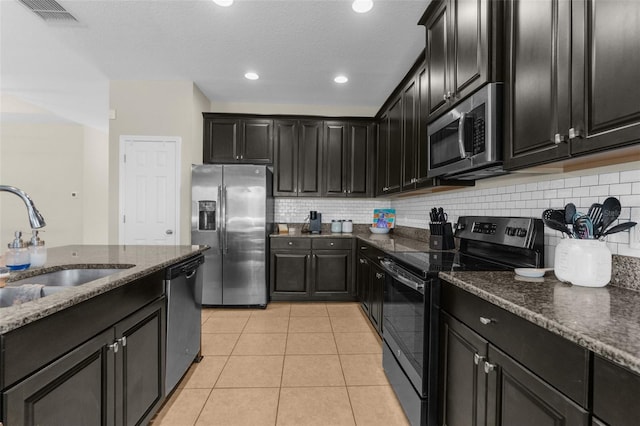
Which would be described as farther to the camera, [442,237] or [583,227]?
[442,237]

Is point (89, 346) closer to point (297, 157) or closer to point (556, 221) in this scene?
point (556, 221)

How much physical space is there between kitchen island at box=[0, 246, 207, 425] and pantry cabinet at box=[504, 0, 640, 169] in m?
1.88

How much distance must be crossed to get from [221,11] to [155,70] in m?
1.55

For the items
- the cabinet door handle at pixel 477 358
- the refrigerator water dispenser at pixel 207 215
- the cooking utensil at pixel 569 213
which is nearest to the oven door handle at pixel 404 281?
the cabinet door handle at pixel 477 358

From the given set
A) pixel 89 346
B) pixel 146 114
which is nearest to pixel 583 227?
pixel 89 346

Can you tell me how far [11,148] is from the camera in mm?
6422

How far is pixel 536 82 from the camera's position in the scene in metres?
1.30

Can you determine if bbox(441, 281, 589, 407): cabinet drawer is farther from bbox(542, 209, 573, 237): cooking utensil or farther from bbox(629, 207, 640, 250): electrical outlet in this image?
bbox(629, 207, 640, 250): electrical outlet

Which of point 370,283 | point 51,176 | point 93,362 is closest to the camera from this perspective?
point 93,362

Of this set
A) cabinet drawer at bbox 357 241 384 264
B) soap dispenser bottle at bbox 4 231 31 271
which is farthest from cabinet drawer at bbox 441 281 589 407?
soap dispenser bottle at bbox 4 231 31 271

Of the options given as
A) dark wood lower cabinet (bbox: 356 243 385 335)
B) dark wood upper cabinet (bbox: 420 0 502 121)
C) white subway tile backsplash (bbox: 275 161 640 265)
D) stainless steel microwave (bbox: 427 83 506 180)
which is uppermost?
dark wood upper cabinet (bbox: 420 0 502 121)

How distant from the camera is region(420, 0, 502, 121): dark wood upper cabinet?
5.02ft

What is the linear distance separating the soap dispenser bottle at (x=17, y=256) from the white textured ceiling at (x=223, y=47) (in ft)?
6.67

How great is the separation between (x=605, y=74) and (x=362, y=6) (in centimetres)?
186
